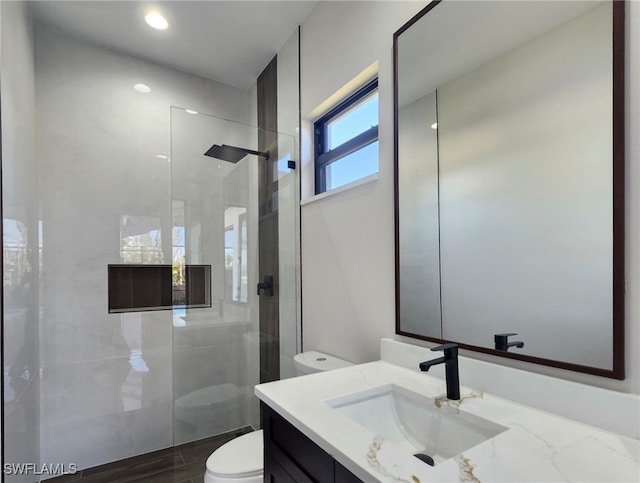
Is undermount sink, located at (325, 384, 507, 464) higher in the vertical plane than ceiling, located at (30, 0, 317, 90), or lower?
lower

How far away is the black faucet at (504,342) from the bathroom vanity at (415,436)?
0.49 ft

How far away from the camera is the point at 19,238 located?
1.72m

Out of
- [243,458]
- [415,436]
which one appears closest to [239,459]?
[243,458]

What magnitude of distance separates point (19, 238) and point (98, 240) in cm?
58

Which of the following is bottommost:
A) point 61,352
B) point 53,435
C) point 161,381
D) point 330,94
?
point 53,435

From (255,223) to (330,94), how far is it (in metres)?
1.00

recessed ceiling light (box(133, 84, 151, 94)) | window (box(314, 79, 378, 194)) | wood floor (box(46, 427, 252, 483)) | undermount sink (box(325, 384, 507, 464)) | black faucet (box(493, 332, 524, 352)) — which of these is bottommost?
wood floor (box(46, 427, 252, 483))

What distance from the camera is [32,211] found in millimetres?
1996

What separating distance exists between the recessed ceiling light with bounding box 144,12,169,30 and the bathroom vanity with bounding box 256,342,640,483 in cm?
226

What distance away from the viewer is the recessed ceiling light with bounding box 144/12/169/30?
81.0 inches

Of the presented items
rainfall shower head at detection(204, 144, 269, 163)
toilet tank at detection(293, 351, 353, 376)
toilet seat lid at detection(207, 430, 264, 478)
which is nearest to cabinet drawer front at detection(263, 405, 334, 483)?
toilet seat lid at detection(207, 430, 264, 478)

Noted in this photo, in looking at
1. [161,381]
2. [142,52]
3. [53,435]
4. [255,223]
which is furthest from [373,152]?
[53,435]

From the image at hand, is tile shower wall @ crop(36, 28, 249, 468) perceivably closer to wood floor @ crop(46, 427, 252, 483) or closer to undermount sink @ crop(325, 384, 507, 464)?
wood floor @ crop(46, 427, 252, 483)

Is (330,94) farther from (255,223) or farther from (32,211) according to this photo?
(32,211)
